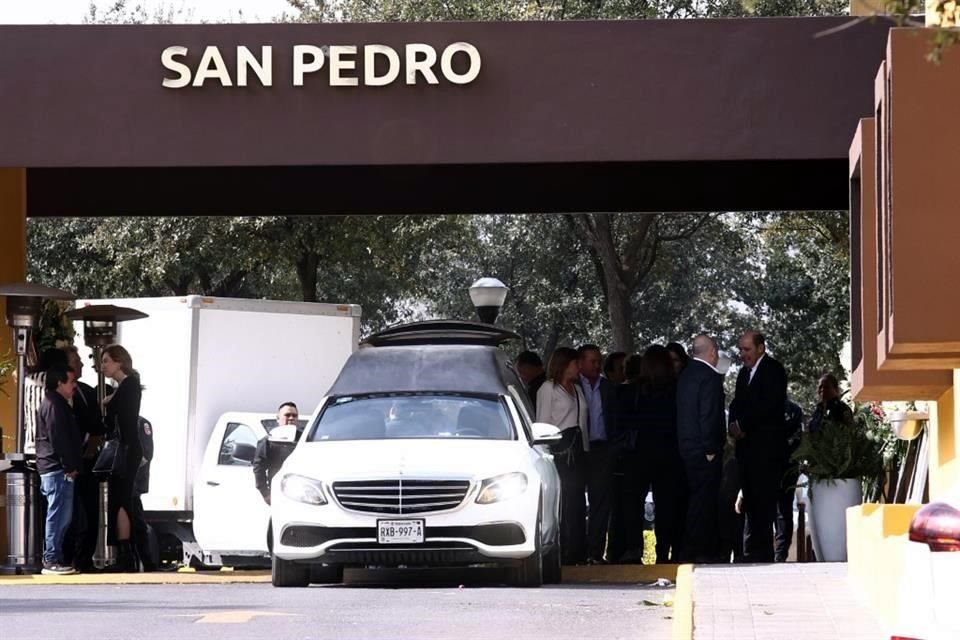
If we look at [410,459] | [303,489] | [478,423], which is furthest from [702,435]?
[303,489]

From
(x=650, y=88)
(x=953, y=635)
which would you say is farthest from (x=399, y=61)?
(x=953, y=635)

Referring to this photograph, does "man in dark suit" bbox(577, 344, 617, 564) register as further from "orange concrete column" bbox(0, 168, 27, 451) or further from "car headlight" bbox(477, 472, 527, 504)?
"orange concrete column" bbox(0, 168, 27, 451)

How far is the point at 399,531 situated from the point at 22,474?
4.21 metres

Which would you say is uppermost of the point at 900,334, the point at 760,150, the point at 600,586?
the point at 760,150

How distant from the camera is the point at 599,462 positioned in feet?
62.4

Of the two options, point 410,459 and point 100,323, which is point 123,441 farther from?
point 410,459

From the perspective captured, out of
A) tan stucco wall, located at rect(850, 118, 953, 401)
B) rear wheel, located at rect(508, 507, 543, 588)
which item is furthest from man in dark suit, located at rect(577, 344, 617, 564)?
tan stucco wall, located at rect(850, 118, 953, 401)

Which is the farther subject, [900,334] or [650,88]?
[650,88]

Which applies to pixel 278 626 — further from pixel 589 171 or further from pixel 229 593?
pixel 589 171

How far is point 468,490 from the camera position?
50.6 feet

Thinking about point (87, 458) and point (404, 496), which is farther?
point (87, 458)

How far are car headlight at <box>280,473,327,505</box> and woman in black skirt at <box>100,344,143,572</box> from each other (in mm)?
2955

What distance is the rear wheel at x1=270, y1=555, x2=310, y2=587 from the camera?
15.8 meters

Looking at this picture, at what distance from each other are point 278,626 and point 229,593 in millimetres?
3347
